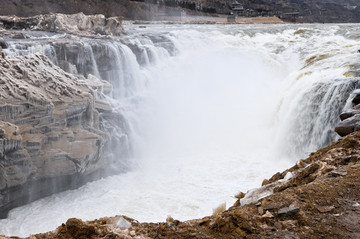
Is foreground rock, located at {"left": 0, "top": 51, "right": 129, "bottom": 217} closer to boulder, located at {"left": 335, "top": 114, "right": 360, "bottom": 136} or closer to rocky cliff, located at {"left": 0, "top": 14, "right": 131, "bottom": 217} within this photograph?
rocky cliff, located at {"left": 0, "top": 14, "right": 131, "bottom": 217}

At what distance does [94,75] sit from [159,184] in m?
4.99

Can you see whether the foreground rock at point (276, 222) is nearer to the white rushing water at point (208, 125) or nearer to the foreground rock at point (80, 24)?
the white rushing water at point (208, 125)

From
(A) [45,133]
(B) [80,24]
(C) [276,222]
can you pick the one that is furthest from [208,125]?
(C) [276,222]

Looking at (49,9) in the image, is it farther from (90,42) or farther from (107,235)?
(107,235)

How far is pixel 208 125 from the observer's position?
13.6 metres

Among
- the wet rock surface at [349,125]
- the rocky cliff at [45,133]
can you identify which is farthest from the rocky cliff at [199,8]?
the wet rock surface at [349,125]

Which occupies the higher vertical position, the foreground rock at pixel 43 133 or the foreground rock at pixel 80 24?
the foreground rock at pixel 80 24

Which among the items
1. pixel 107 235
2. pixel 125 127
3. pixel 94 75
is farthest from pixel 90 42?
pixel 107 235

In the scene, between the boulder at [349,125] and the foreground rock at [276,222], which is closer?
the foreground rock at [276,222]

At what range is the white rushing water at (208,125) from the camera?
8177mm

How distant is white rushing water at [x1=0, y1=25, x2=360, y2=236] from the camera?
8.18 meters

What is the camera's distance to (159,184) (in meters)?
9.24

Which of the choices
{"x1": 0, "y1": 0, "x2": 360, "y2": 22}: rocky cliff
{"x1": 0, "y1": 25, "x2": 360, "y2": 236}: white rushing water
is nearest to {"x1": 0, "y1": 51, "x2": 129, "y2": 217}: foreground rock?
{"x1": 0, "y1": 25, "x2": 360, "y2": 236}: white rushing water

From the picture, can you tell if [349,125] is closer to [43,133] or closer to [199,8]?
[43,133]
